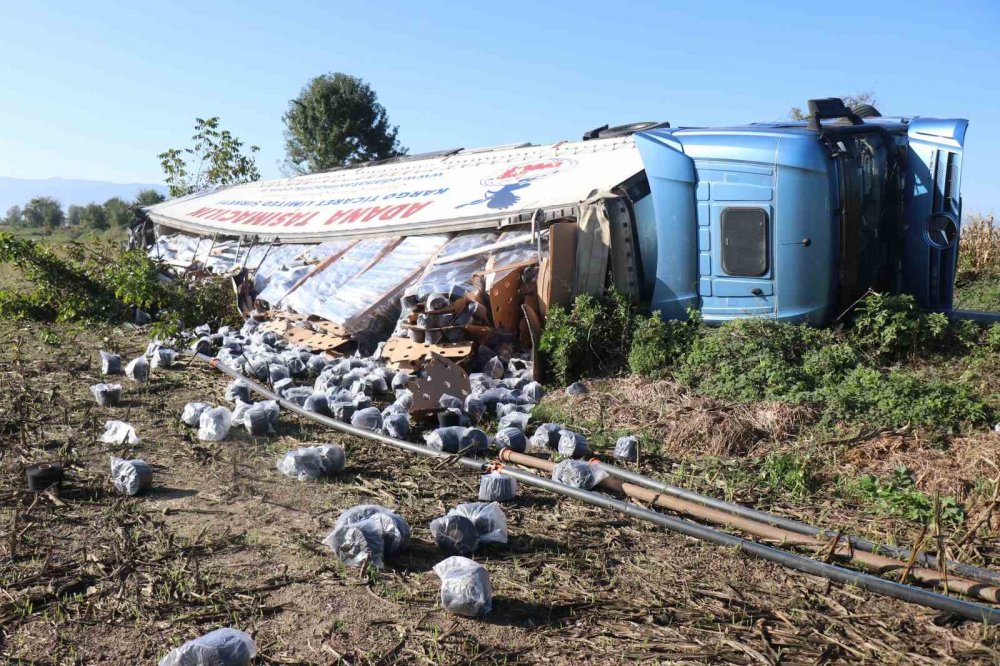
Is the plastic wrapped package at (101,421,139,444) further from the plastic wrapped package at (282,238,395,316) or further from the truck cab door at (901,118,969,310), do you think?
the truck cab door at (901,118,969,310)

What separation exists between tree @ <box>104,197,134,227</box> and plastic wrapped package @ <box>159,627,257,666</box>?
4374 cm

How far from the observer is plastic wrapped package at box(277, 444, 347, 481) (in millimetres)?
5914

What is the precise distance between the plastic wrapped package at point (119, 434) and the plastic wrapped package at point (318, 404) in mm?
1502

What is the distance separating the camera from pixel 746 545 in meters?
4.61

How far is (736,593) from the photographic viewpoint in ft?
13.8

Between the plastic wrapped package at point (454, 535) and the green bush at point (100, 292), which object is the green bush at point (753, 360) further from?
the green bush at point (100, 292)

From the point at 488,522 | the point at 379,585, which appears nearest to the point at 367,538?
the point at 379,585

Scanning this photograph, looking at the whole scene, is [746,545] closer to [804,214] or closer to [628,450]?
[628,450]

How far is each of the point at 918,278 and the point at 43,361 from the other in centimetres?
1020

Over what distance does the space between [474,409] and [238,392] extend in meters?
2.47

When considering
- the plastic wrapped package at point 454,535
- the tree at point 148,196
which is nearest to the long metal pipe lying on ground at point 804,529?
the plastic wrapped package at point 454,535

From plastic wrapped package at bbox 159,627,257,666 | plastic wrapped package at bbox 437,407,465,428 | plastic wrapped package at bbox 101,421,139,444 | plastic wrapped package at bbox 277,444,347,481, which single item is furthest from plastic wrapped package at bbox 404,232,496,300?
plastic wrapped package at bbox 159,627,257,666

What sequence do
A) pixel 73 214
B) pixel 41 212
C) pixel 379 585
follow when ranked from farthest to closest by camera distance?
pixel 73 214
pixel 41 212
pixel 379 585

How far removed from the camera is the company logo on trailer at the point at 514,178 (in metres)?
11.3
